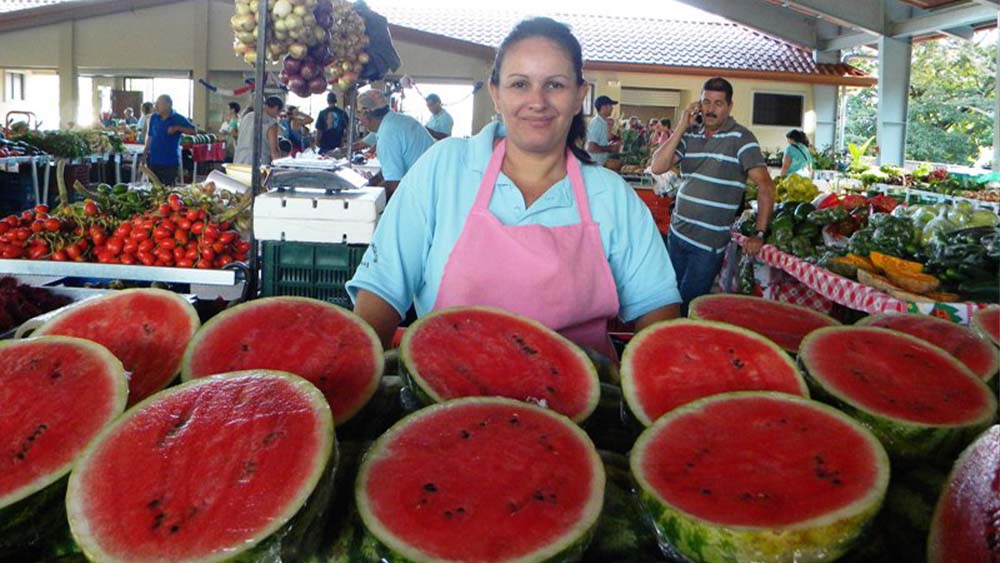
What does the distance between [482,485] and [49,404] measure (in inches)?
20.1

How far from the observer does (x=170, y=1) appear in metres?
17.3

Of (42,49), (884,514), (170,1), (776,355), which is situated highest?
(170,1)

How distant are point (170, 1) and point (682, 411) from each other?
18.9m

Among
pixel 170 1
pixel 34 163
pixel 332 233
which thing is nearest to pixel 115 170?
pixel 34 163

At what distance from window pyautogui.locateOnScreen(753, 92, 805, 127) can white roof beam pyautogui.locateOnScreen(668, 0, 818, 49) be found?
126 cm

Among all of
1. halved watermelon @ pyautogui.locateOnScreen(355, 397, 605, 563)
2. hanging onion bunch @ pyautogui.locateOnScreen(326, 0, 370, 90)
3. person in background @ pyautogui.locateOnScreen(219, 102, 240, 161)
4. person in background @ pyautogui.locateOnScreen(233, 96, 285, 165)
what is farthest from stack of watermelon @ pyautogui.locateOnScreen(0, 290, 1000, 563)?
person in background @ pyautogui.locateOnScreen(219, 102, 240, 161)

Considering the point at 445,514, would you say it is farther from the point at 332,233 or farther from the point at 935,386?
the point at 332,233

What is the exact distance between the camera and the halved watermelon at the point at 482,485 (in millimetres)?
728

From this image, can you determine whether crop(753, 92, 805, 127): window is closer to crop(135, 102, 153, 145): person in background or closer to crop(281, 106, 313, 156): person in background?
crop(281, 106, 313, 156): person in background

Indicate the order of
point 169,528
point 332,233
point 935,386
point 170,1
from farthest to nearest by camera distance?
1. point 170,1
2. point 332,233
3. point 935,386
4. point 169,528

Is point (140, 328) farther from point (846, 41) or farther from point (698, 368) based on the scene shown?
point (846, 41)

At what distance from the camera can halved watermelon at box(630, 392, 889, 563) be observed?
741 millimetres

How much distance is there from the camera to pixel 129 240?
355cm

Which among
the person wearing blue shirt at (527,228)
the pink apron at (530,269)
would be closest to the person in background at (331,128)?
the person wearing blue shirt at (527,228)
